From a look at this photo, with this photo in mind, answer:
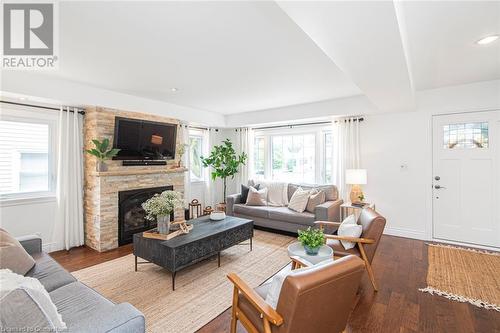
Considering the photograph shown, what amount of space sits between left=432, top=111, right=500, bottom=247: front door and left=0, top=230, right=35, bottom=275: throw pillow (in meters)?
5.57

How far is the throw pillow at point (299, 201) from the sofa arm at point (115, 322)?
3.60m

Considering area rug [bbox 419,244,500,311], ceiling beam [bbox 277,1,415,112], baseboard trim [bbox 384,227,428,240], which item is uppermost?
ceiling beam [bbox 277,1,415,112]

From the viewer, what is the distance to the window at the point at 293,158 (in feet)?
18.6

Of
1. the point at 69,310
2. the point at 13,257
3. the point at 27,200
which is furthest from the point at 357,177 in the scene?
the point at 27,200

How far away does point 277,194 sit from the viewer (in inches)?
209

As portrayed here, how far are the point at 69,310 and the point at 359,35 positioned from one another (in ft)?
8.81

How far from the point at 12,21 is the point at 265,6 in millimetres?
2134

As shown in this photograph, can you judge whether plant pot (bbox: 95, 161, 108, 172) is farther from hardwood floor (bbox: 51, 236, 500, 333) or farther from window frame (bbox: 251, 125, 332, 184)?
window frame (bbox: 251, 125, 332, 184)

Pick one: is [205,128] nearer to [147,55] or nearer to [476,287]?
[147,55]

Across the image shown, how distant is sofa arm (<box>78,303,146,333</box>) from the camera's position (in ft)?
4.01

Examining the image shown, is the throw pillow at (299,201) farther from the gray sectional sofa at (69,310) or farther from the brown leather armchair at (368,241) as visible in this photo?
the gray sectional sofa at (69,310)

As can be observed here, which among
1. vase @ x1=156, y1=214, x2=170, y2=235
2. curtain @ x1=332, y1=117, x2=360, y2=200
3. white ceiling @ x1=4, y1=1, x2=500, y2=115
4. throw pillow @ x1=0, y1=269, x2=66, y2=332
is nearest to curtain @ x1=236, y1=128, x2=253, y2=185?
curtain @ x1=332, y1=117, x2=360, y2=200

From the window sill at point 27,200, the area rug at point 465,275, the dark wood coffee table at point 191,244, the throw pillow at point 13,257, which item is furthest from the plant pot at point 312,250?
the window sill at point 27,200

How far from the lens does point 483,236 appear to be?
3.89m
